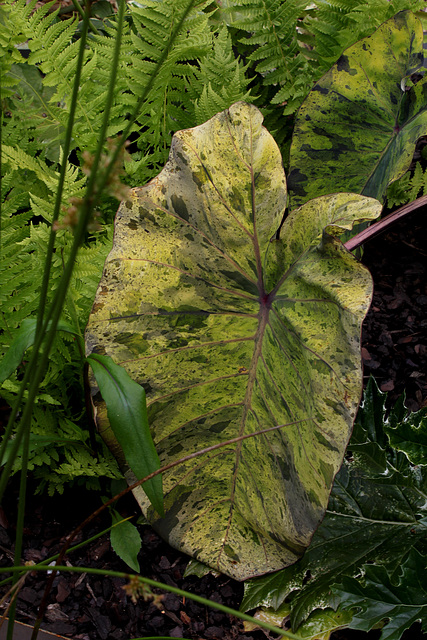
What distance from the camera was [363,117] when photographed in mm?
1482

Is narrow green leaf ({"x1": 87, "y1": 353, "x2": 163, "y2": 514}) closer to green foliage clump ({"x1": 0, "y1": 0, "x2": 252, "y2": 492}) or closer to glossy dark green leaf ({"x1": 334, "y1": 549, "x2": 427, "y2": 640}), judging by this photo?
green foliage clump ({"x1": 0, "y1": 0, "x2": 252, "y2": 492})

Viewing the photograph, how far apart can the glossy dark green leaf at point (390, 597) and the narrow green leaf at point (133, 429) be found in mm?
420

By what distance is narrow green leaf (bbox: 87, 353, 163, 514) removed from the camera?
813mm

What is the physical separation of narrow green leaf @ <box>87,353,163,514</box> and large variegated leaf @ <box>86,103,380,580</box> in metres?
0.21

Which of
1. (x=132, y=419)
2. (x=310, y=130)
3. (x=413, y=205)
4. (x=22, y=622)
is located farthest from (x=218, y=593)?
(x=310, y=130)

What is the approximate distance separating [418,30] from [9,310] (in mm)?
1311

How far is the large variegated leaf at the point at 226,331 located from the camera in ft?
3.36

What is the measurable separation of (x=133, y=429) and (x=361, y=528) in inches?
26.1

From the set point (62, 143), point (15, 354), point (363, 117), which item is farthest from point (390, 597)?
point (62, 143)

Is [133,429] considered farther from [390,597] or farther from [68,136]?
[390,597]

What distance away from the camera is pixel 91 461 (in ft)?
3.67

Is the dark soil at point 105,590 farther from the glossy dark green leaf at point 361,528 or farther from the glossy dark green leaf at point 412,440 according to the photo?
the glossy dark green leaf at point 412,440

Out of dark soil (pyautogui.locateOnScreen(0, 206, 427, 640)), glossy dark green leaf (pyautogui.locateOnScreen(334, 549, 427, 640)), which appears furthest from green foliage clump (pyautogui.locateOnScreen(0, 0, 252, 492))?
glossy dark green leaf (pyautogui.locateOnScreen(334, 549, 427, 640))

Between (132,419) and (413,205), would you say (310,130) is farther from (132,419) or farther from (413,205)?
(132,419)
